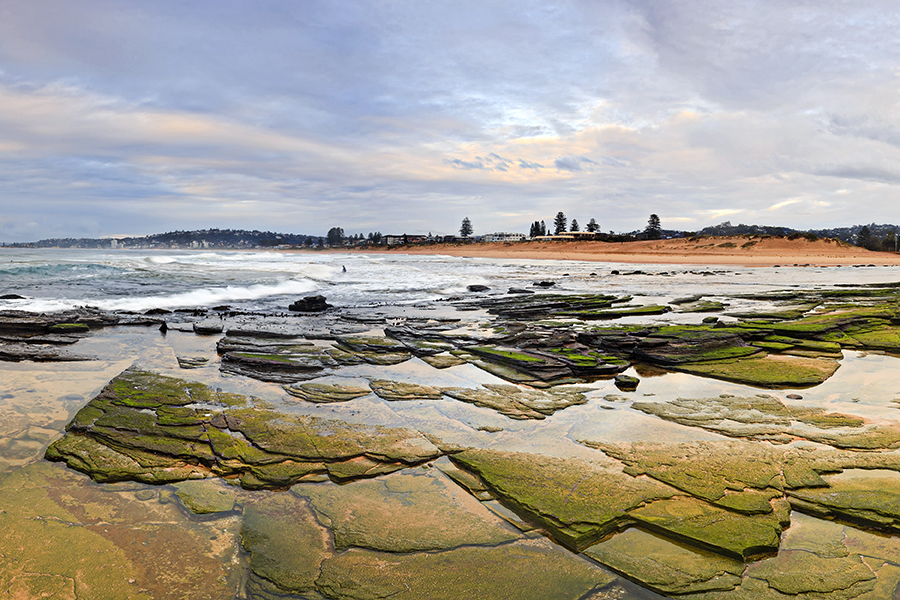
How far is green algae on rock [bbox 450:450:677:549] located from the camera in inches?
146

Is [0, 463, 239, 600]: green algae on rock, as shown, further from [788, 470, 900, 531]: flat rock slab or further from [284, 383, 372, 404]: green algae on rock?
[788, 470, 900, 531]: flat rock slab

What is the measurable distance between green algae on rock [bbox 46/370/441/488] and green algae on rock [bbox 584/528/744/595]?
6.95 ft

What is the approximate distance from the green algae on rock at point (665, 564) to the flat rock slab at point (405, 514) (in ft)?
2.40

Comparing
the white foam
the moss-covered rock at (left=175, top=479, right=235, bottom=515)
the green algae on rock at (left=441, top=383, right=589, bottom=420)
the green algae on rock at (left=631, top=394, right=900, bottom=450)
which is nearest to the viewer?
the moss-covered rock at (left=175, top=479, right=235, bottom=515)

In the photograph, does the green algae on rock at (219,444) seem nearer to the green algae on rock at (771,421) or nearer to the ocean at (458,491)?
the ocean at (458,491)

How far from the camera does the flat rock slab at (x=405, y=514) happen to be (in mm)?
3609

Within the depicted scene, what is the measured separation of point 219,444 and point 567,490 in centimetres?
379

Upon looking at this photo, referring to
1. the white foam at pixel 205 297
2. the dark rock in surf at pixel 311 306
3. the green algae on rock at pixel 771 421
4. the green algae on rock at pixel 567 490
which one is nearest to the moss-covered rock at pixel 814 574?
the green algae on rock at pixel 567 490

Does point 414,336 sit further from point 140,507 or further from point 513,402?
point 140,507

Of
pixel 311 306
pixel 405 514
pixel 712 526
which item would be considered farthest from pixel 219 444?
pixel 311 306

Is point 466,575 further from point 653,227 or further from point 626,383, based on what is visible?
point 653,227

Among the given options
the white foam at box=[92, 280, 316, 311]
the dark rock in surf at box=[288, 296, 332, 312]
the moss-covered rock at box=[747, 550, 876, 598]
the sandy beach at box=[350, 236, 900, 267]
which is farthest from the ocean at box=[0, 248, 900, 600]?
the sandy beach at box=[350, 236, 900, 267]

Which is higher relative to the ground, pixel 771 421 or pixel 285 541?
pixel 771 421

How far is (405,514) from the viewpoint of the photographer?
156 inches
